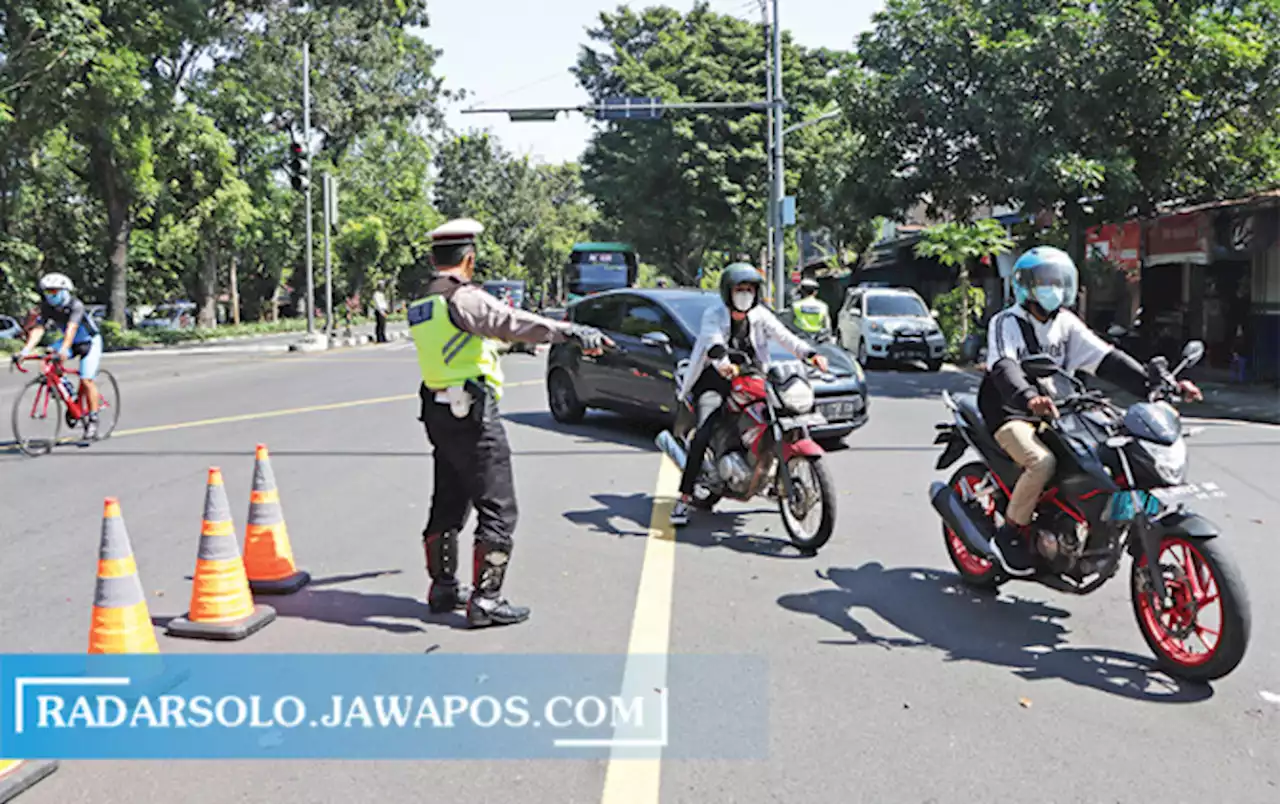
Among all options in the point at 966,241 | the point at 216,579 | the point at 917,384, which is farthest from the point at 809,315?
the point at 216,579

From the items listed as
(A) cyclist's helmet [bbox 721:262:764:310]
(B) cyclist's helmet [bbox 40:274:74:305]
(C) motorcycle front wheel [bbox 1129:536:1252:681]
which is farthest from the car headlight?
(B) cyclist's helmet [bbox 40:274:74:305]

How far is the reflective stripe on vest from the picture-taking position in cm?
1674

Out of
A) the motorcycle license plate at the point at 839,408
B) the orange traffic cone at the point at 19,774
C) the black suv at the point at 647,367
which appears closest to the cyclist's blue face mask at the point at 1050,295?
the orange traffic cone at the point at 19,774

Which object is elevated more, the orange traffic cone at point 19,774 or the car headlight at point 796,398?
the car headlight at point 796,398

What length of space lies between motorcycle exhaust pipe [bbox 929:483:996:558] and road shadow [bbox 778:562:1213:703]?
0.32m

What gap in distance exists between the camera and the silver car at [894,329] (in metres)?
20.8

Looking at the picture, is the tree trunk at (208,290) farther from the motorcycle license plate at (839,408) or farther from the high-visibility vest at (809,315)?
the motorcycle license plate at (839,408)

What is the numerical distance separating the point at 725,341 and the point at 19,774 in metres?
4.61

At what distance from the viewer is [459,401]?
4.85 m

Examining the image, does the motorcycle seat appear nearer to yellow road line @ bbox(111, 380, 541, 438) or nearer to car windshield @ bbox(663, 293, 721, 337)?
car windshield @ bbox(663, 293, 721, 337)

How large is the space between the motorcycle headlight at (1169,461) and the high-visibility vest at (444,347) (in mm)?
2781

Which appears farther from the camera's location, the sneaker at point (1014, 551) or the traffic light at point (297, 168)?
the traffic light at point (297, 168)

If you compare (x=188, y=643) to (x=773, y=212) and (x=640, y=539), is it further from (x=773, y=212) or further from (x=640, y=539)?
(x=773, y=212)

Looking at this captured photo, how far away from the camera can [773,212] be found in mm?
25891
